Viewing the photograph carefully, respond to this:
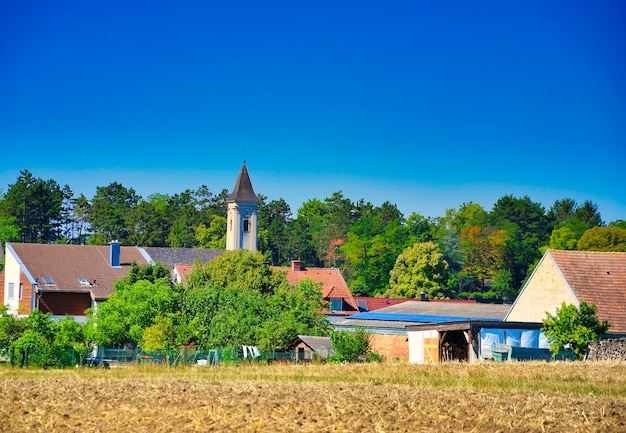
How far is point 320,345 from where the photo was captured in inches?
1891

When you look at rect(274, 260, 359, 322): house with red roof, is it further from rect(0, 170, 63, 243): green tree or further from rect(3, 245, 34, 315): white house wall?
rect(0, 170, 63, 243): green tree

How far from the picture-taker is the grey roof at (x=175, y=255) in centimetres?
9388

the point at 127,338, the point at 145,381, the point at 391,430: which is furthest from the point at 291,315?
the point at 391,430

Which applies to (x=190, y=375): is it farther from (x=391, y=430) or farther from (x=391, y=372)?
(x=391, y=430)

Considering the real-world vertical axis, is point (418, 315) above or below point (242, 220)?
below

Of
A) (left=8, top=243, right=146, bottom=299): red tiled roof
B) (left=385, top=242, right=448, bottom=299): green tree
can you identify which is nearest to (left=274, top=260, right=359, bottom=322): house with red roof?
(left=8, top=243, right=146, bottom=299): red tiled roof

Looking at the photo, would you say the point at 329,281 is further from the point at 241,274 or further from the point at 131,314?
the point at 131,314

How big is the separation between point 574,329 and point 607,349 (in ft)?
5.11

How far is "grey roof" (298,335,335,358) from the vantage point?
46438mm

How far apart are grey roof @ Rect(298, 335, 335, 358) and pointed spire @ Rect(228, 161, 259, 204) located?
213 ft

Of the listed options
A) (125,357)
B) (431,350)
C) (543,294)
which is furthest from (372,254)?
(125,357)

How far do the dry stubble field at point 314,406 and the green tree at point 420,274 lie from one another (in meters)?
76.4

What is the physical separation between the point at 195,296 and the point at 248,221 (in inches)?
2269

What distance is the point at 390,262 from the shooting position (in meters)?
122
